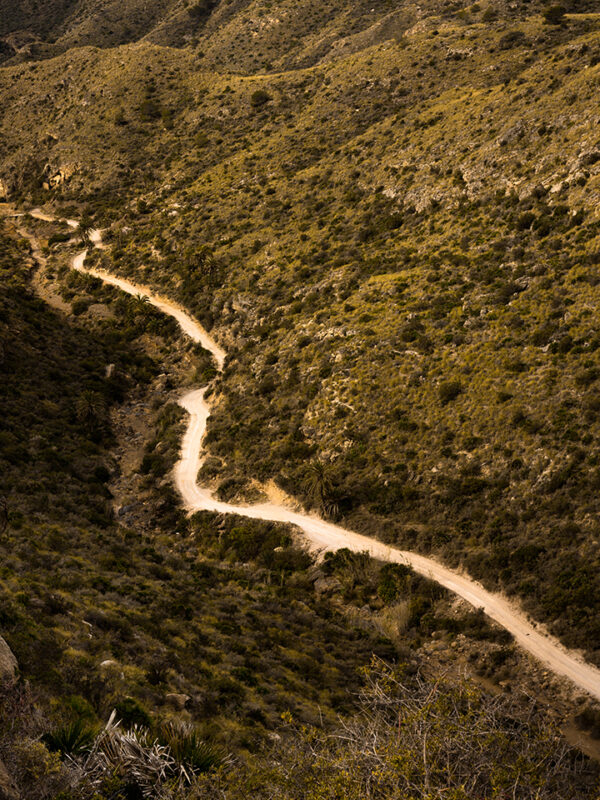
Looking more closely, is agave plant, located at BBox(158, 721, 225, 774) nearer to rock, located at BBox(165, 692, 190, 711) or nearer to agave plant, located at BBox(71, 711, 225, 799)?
agave plant, located at BBox(71, 711, 225, 799)

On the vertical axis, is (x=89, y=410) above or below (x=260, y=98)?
below

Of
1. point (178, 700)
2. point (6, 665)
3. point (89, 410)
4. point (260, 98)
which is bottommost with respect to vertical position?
point (89, 410)

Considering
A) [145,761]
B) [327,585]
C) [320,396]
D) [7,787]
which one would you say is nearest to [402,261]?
[320,396]

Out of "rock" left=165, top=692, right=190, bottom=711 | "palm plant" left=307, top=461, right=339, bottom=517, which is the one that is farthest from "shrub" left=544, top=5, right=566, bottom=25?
"rock" left=165, top=692, right=190, bottom=711

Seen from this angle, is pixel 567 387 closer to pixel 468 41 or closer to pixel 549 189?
pixel 549 189

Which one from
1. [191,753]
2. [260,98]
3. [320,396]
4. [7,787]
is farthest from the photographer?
[260,98]

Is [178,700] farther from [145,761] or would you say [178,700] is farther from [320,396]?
[320,396]

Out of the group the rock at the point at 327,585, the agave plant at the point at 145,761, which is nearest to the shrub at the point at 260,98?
the rock at the point at 327,585
